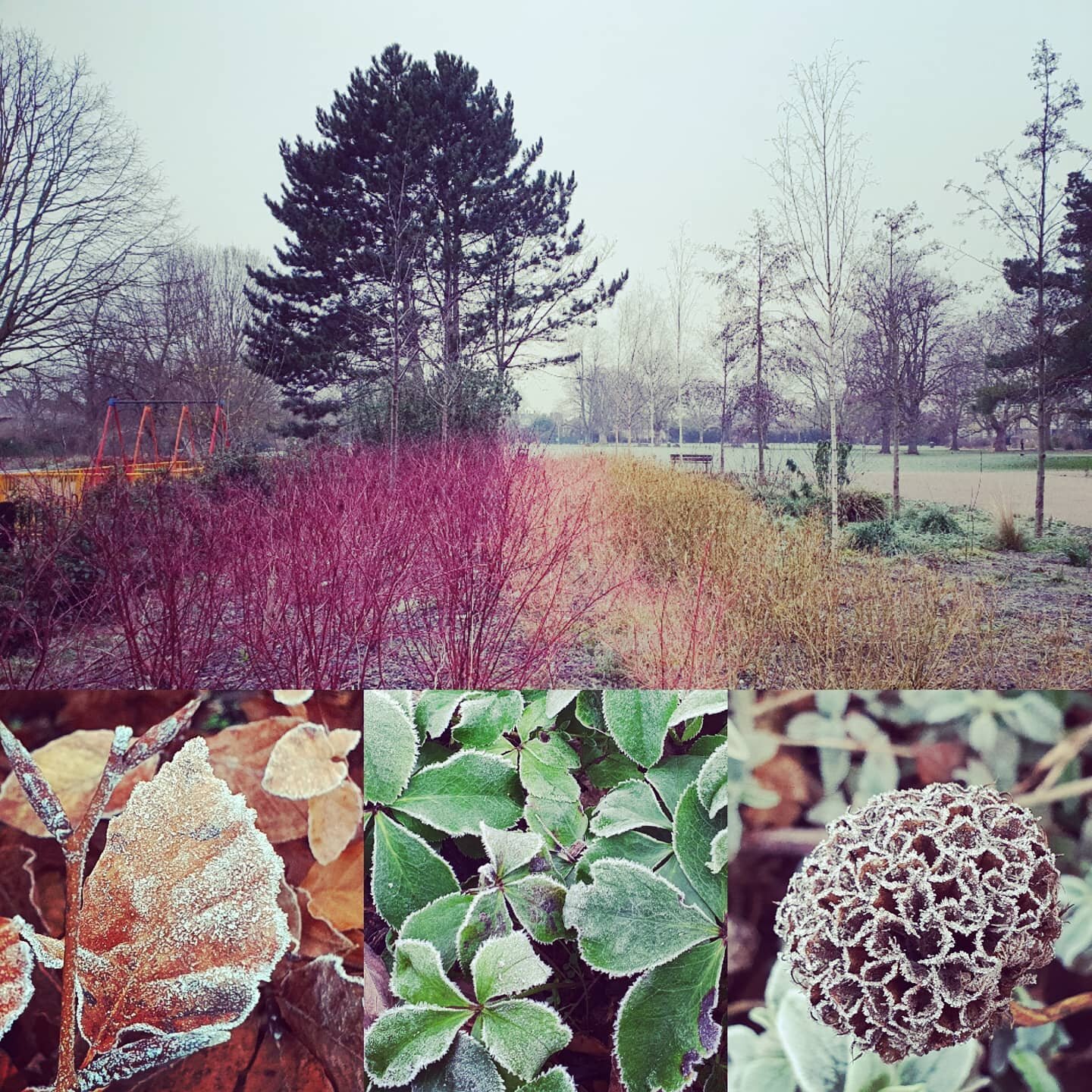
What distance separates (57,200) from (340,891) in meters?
2.61

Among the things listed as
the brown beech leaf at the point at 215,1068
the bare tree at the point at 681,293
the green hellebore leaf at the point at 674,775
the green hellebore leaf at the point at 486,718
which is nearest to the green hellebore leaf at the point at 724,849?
the green hellebore leaf at the point at 674,775

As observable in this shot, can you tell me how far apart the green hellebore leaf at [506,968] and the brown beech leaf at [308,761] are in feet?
1.48

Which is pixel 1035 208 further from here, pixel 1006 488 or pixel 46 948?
pixel 46 948

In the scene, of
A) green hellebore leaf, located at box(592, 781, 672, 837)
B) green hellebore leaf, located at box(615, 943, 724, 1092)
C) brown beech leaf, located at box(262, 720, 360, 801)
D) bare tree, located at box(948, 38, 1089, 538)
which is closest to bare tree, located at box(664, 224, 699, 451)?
bare tree, located at box(948, 38, 1089, 538)

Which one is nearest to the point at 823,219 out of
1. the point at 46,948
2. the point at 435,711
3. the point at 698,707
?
the point at 698,707

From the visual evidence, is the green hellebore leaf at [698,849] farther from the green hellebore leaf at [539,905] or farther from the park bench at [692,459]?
the park bench at [692,459]

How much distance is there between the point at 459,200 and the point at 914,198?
1525 mm

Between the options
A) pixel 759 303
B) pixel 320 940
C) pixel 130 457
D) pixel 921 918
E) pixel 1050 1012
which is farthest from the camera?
pixel 759 303

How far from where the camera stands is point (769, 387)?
11.0 feet

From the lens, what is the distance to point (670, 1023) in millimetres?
1865

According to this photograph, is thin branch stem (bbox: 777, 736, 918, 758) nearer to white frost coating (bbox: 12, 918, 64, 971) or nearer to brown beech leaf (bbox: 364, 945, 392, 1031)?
brown beech leaf (bbox: 364, 945, 392, 1031)

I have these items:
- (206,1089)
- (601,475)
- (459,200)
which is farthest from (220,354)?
(206,1089)

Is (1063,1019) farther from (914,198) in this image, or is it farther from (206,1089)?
(914,198)

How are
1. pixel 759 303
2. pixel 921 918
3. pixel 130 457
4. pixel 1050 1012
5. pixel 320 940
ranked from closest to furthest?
1. pixel 921 918
2. pixel 1050 1012
3. pixel 320 940
4. pixel 130 457
5. pixel 759 303
